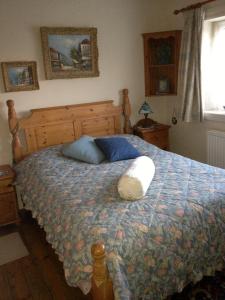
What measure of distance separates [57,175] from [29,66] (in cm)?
130

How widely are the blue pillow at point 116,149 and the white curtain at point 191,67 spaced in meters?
0.99

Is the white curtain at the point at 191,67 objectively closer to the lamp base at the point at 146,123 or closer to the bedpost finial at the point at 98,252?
the lamp base at the point at 146,123

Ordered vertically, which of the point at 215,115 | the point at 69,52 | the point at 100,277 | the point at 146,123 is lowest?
the point at 100,277

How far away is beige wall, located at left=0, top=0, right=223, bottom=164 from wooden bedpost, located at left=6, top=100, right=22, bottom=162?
110mm

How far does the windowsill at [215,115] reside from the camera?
3064 mm

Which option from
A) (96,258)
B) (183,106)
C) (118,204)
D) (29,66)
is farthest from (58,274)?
(183,106)

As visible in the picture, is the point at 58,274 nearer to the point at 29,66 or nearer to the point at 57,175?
the point at 57,175

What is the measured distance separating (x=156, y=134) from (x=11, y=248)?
215cm

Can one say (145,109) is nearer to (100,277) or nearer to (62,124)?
(62,124)

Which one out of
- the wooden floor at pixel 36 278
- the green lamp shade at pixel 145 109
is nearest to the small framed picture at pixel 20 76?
the green lamp shade at pixel 145 109

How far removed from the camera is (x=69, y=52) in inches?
119

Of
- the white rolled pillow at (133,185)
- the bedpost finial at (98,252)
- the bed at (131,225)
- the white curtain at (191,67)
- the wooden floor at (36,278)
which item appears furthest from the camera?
the white curtain at (191,67)

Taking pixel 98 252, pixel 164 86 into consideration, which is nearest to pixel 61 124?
pixel 164 86

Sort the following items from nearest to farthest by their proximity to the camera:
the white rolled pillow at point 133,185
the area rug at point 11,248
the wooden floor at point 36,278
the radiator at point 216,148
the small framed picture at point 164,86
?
the white rolled pillow at point 133,185, the wooden floor at point 36,278, the area rug at point 11,248, the radiator at point 216,148, the small framed picture at point 164,86
